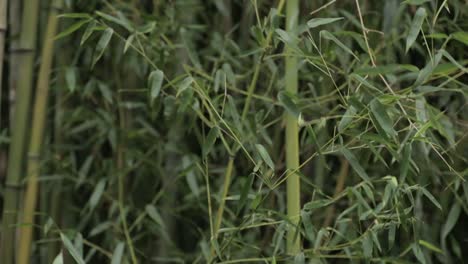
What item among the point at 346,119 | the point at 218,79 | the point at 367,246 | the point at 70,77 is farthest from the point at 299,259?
the point at 70,77

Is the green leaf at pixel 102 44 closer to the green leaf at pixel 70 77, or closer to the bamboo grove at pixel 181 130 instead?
the bamboo grove at pixel 181 130

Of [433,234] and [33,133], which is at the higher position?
[33,133]

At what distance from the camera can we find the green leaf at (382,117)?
1.07 meters

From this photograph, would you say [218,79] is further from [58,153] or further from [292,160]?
[58,153]

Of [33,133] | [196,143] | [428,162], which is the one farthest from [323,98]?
[33,133]

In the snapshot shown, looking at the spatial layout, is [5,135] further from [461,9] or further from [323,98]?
[461,9]

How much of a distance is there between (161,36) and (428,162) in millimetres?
525

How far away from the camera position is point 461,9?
1.56 m

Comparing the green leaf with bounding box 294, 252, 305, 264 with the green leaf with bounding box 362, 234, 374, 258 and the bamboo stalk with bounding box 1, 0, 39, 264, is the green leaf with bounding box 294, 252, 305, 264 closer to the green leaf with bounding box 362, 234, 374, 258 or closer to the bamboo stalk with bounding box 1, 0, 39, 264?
the green leaf with bounding box 362, 234, 374, 258

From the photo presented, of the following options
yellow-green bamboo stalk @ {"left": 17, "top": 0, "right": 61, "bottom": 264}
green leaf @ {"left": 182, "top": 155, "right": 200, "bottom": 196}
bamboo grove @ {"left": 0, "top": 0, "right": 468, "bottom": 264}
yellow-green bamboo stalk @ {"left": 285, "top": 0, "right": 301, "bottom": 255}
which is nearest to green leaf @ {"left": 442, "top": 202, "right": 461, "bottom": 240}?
bamboo grove @ {"left": 0, "top": 0, "right": 468, "bottom": 264}

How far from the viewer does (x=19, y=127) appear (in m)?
1.48

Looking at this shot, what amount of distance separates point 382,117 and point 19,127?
0.70 m

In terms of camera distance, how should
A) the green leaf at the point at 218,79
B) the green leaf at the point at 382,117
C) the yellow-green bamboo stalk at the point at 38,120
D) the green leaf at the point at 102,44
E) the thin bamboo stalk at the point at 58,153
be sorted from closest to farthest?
the green leaf at the point at 382,117
the green leaf at the point at 102,44
the green leaf at the point at 218,79
the yellow-green bamboo stalk at the point at 38,120
the thin bamboo stalk at the point at 58,153

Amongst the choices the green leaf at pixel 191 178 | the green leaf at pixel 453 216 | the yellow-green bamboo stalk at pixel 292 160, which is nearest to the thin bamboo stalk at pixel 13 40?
the green leaf at pixel 191 178
